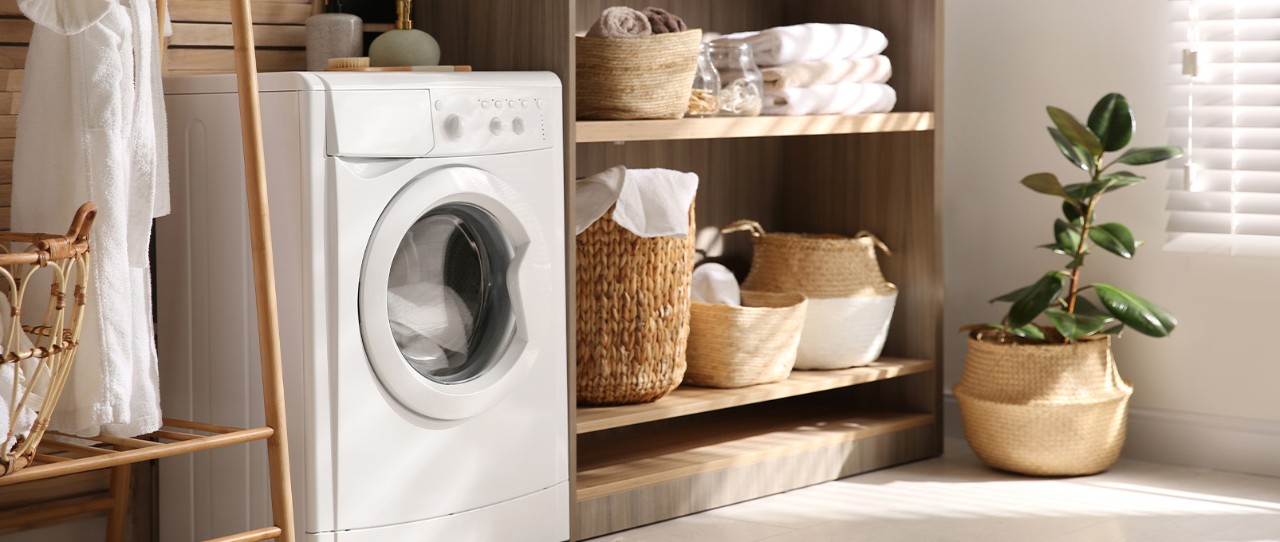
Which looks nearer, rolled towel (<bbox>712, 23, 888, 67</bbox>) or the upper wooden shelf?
the upper wooden shelf

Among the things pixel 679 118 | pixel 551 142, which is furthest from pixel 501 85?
pixel 679 118

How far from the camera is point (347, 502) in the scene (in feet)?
7.11

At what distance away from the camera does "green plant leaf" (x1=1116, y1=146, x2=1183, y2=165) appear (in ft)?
9.57

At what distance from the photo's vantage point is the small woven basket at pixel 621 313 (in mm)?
2643

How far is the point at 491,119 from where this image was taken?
2.31m

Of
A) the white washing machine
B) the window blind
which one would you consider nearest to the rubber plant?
the window blind

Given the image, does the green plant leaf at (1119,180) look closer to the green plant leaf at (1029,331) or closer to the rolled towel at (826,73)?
the green plant leaf at (1029,331)

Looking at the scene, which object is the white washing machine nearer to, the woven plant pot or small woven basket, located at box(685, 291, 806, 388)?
small woven basket, located at box(685, 291, 806, 388)

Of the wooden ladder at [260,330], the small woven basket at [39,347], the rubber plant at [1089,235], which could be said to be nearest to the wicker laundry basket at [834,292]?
the rubber plant at [1089,235]

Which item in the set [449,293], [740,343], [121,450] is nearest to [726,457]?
[740,343]

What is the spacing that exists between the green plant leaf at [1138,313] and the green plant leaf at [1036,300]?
9 centimetres

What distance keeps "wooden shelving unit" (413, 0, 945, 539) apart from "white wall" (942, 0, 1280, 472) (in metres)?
0.28

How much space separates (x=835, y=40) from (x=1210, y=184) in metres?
0.88

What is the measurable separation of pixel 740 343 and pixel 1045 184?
753 millimetres
